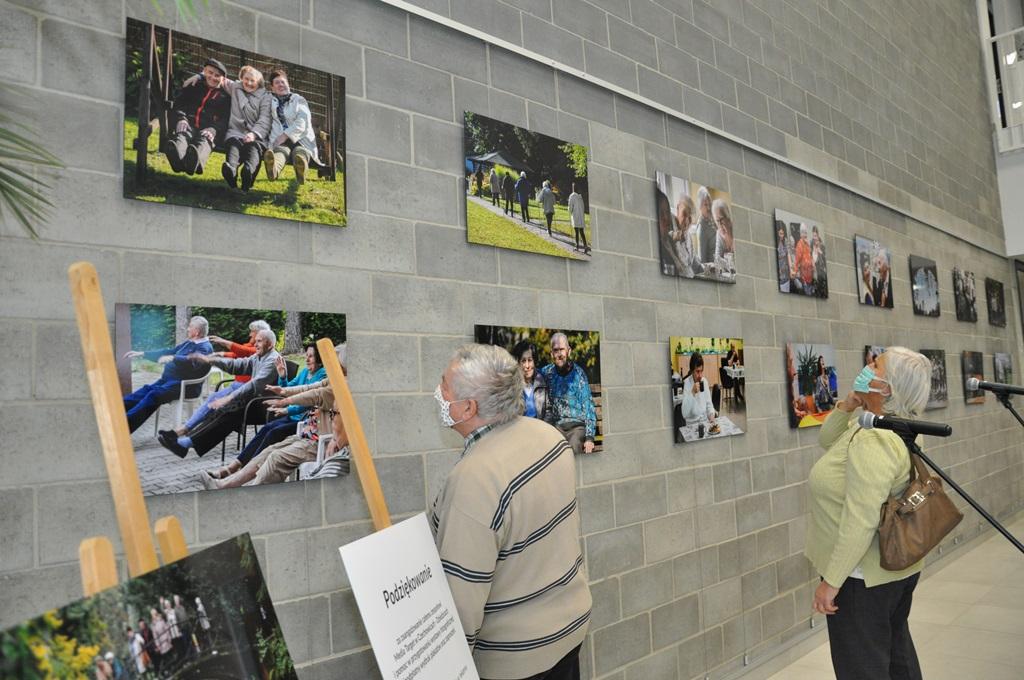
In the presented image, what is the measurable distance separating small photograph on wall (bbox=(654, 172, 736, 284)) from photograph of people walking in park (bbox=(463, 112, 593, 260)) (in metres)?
0.62

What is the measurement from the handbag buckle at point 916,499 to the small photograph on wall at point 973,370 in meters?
5.78

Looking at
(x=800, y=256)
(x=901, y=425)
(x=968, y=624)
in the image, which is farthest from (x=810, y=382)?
(x=901, y=425)

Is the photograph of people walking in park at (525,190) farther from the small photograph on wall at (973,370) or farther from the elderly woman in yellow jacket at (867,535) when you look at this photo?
the small photograph on wall at (973,370)

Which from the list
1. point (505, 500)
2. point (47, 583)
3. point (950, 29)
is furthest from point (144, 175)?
point (950, 29)

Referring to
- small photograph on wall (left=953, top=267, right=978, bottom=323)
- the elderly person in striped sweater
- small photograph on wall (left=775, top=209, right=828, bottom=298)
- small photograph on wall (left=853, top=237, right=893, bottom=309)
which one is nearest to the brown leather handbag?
the elderly person in striped sweater

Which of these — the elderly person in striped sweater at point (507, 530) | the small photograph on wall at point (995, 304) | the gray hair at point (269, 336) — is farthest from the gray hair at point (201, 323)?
the small photograph on wall at point (995, 304)

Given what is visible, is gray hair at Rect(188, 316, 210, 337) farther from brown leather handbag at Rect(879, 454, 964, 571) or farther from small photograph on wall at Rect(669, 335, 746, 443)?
small photograph on wall at Rect(669, 335, 746, 443)

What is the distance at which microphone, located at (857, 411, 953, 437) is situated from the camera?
2.07 metres

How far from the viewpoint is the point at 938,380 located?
6.92 metres

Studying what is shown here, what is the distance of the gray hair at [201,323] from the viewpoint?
225 cm

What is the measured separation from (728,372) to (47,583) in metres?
3.51

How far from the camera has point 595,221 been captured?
368 centimetres

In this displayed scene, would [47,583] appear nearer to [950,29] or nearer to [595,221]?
[595,221]

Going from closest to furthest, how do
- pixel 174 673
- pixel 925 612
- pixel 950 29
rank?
pixel 174 673
pixel 925 612
pixel 950 29
